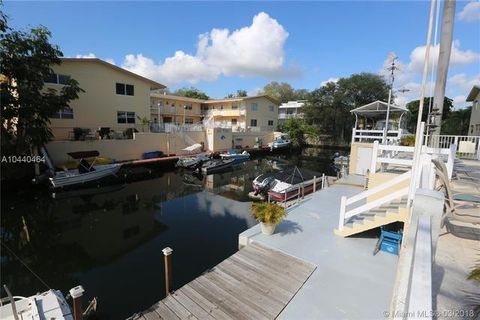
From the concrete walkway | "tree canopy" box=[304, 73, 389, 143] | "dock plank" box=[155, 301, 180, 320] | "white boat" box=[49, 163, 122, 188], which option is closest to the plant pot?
the concrete walkway

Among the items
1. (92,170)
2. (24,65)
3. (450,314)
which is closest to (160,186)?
(92,170)

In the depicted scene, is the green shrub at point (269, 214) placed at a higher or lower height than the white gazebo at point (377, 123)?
lower

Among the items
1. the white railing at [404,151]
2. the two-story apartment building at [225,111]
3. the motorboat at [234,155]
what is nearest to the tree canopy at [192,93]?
the two-story apartment building at [225,111]

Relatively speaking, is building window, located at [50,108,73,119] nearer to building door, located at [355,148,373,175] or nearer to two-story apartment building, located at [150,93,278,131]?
two-story apartment building, located at [150,93,278,131]

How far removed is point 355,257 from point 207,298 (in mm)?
3512

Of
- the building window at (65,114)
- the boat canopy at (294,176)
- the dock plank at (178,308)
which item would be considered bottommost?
the dock plank at (178,308)

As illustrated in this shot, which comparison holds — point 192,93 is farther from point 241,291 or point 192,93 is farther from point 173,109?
point 241,291

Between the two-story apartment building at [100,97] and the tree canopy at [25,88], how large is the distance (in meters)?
3.01

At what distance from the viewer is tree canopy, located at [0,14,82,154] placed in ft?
43.0

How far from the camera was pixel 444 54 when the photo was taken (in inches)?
240

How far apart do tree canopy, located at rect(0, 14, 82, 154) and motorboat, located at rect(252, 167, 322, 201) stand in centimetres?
1351

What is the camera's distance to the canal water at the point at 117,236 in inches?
253

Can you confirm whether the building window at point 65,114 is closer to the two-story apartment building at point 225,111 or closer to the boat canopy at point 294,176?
the two-story apartment building at point 225,111

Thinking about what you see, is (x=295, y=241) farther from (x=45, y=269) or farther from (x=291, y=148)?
(x=291, y=148)
